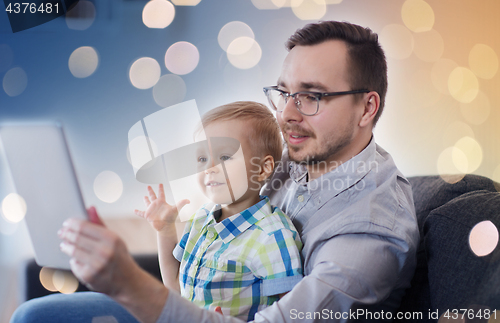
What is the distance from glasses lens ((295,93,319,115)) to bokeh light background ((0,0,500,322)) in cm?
17

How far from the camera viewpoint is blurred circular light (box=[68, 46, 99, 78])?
746mm

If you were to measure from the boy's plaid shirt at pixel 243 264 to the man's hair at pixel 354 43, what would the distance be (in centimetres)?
39

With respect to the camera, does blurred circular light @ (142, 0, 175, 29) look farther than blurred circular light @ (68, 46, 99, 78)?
Yes

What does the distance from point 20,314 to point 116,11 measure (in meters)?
0.75

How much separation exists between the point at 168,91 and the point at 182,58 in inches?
8.6

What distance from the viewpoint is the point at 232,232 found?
718mm

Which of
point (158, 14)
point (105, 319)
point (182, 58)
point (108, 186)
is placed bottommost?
point (105, 319)

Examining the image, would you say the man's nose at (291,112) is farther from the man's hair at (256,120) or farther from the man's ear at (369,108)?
the man's ear at (369,108)

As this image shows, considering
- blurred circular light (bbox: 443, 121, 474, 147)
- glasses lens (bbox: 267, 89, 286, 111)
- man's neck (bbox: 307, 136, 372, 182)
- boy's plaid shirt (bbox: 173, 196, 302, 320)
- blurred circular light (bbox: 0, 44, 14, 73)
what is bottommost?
boy's plaid shirt (bbox: 173, 196, 302, 320)

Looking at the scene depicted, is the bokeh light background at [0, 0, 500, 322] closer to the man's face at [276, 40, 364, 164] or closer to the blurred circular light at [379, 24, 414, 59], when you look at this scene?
the blurred circular light at [379, 24, 414, 59]

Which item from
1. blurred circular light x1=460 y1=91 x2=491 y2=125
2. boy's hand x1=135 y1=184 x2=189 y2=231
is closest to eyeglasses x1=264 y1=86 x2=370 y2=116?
boy's hand x1=135 y1=184 x2=189 y2=231

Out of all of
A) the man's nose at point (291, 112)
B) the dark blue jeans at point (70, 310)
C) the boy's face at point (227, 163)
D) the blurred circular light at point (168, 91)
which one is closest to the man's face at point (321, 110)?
the man's nose at point (291, 112)

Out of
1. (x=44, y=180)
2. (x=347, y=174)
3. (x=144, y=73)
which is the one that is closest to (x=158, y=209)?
(x=44, y=180)

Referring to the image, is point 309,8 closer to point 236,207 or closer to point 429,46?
point 429,46
